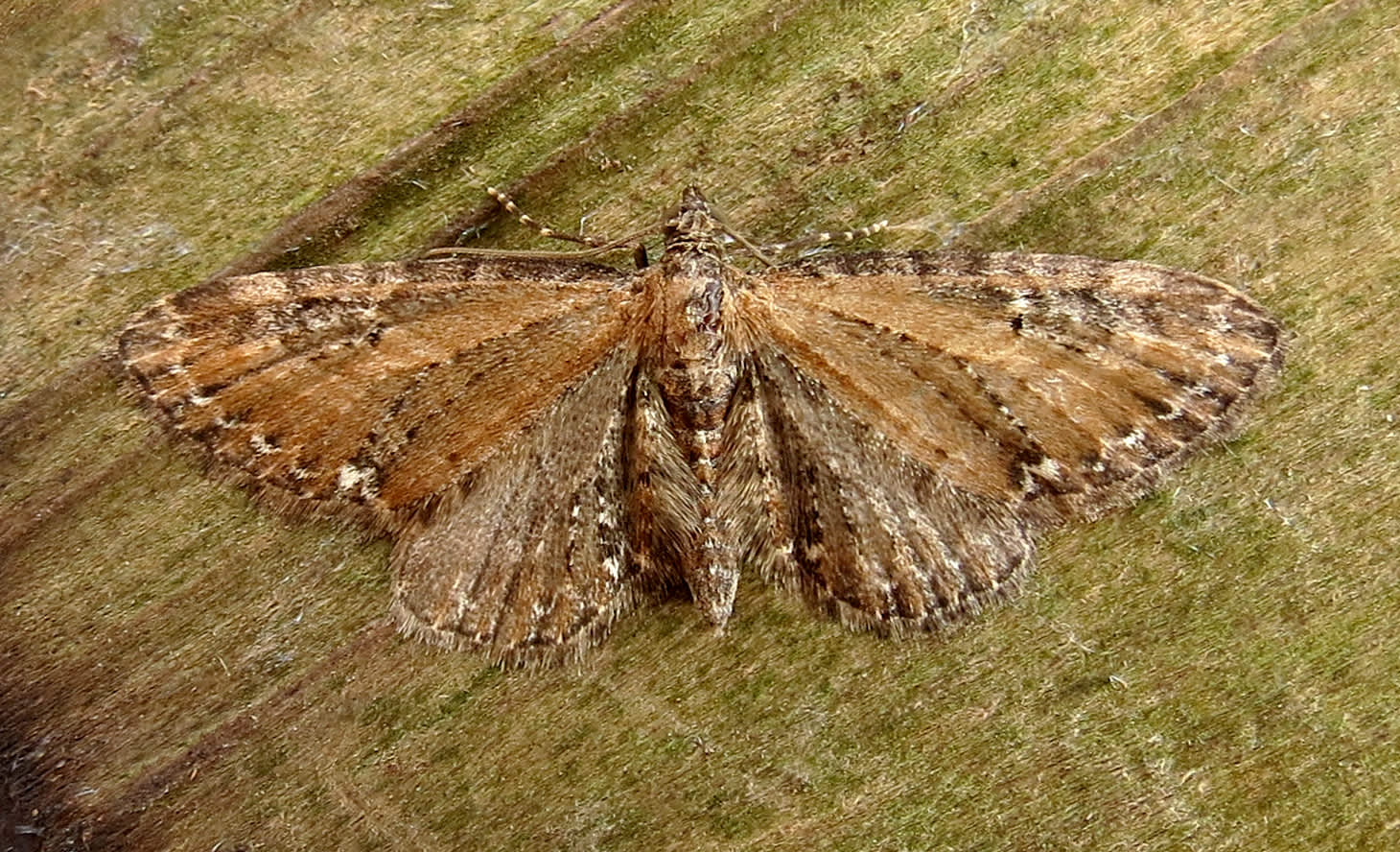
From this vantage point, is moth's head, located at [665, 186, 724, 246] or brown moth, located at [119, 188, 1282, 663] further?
moth's head, located at [665, 186, 724, 246]

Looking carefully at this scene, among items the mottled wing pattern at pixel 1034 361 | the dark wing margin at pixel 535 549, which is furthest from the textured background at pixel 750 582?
the mottled wing pattern at pixel 1034 361

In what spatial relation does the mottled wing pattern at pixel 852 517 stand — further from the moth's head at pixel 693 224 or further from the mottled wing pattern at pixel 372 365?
the mottled wing pattern at pixel 372 365

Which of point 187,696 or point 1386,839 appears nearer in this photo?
point 1386,839

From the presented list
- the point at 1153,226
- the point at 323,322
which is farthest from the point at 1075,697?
the point at 323,322

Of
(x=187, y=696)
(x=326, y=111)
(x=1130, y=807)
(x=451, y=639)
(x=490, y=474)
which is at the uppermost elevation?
(x=326, y=111)

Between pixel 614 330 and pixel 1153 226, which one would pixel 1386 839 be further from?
pixel 614 330

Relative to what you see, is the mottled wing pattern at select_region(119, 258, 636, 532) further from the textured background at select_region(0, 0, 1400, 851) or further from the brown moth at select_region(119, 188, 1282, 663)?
the textured background at select_region(0, 0, 1400, 851)

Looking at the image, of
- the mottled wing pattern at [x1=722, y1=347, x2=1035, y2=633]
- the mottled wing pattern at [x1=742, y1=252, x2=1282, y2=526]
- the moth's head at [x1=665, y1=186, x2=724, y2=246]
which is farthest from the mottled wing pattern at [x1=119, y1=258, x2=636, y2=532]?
the mottled wing pattern at [x1=742, y1=252, x2=1282, y2=526]
